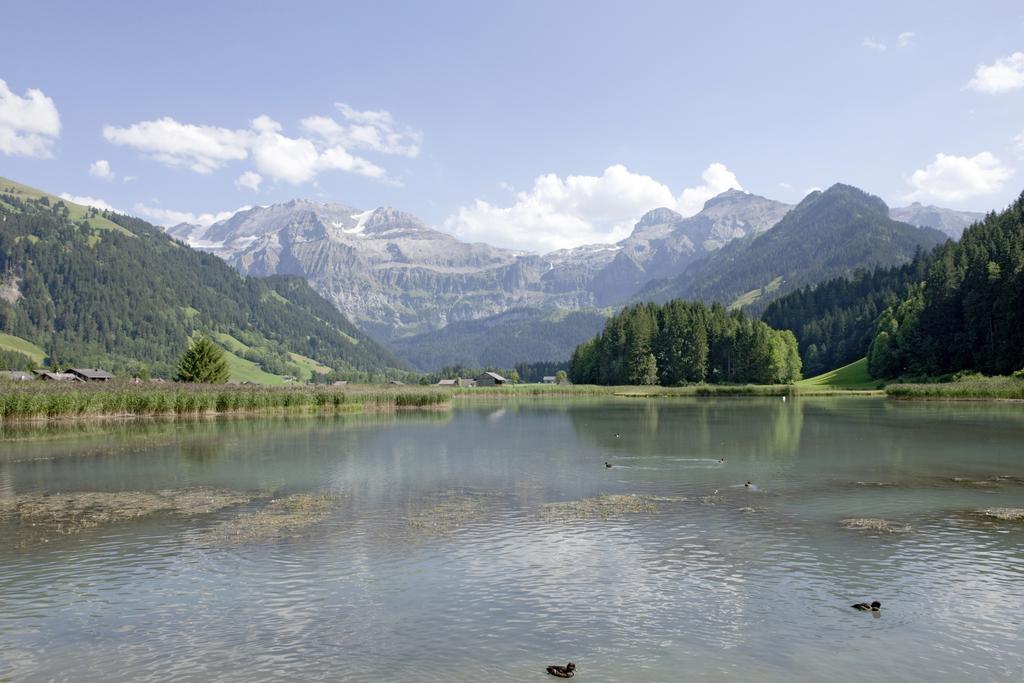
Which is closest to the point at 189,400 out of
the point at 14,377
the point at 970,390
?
the point at 14,377

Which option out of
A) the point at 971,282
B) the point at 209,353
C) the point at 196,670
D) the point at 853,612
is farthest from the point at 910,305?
the point at 196,670

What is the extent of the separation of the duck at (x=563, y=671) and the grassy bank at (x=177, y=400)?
87220 millimetres

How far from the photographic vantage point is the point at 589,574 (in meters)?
24.7

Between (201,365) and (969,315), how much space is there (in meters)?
155

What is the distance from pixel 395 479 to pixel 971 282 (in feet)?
513

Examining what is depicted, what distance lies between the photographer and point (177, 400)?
98.4 metres

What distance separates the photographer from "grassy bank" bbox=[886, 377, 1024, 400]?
119m

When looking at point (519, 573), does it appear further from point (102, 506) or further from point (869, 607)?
point (102, 506)

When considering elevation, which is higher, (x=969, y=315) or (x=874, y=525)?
(x=969, y=315)

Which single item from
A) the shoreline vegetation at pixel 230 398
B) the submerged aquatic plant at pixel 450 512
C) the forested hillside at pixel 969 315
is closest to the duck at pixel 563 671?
the submerged aquatic plant at pixel 450 512

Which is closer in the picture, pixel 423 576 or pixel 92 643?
pixel 92 643

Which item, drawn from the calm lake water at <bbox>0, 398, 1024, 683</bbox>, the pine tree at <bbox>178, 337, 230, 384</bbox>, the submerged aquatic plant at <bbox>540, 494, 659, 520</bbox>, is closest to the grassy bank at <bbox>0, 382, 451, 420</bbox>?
the pine tree at <bbox>178, 337, 230, 384</bbox>

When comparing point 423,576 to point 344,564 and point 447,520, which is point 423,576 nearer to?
point 344,564

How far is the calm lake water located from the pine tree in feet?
282
